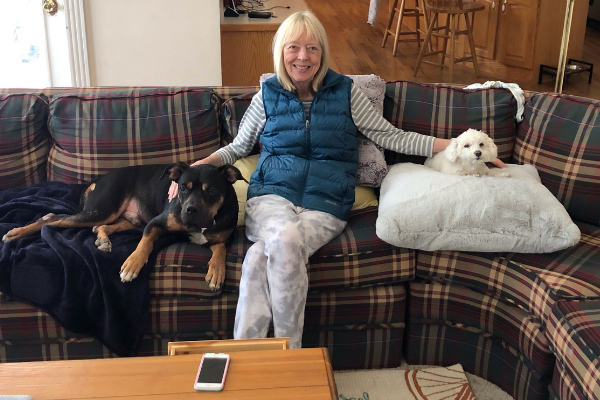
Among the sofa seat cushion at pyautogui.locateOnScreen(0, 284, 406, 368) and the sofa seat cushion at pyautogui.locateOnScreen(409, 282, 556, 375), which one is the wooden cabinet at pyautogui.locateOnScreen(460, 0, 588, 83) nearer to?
the sofa seat cushion at pyautogui.locateOnScreen(409, 282, 556, 375)

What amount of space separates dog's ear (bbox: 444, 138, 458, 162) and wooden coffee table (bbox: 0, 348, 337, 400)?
1.09 metres

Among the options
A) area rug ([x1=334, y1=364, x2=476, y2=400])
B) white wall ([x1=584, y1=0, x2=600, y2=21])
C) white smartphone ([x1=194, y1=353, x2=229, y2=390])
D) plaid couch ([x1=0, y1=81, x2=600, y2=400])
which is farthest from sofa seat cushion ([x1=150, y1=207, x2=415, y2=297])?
white wall ([x1=584, y1=0, x2=600, y2=21])

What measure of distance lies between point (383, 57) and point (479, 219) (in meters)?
4.78

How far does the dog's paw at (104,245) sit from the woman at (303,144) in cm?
47

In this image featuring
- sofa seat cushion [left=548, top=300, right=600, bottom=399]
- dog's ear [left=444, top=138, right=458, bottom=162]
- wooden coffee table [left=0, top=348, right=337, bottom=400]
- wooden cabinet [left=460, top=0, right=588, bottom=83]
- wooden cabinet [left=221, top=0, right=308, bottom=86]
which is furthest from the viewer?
wooden cabinet [left=460, top=0, right=588, bottom=83]

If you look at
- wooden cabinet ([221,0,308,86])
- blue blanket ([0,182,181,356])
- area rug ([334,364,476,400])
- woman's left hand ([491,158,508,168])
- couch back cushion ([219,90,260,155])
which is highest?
wooden cabinet ([221,0,308,86])

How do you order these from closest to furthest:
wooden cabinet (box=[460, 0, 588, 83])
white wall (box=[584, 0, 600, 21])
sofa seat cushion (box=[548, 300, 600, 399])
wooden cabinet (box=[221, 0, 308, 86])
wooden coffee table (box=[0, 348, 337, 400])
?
1. wooden coffee table (box=[0, 348, 337, 400])
2. sofa seat cushion (box=[548, 300, 600, 399])
3. wooden cabinet (box=[221, 0, 308, 86])
4. wooden cabinet (box=[460, 0, 588, 83])
5. white wall (box=[584, 0, 600, 21])

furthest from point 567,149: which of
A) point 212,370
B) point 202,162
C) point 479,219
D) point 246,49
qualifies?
point 246,49

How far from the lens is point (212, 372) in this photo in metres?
1.26

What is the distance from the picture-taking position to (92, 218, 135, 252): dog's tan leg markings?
192cm

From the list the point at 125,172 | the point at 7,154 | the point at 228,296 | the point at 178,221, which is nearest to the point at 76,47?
the point at 7,154

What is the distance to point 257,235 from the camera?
1.97 m

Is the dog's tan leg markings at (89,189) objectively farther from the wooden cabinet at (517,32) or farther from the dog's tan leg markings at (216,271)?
the wooden cabinet at (517,32)

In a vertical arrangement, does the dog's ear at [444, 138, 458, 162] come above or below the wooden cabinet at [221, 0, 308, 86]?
below
